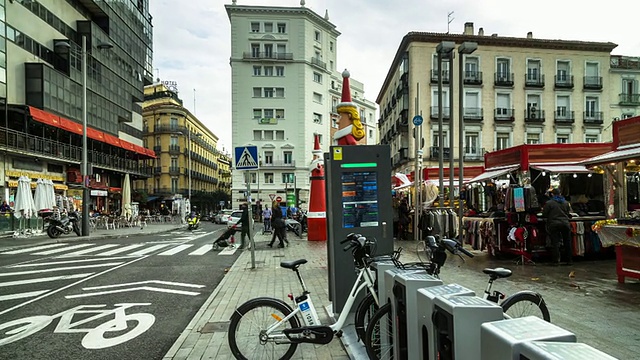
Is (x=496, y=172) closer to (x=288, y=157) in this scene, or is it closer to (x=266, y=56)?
(x=288, y=157)

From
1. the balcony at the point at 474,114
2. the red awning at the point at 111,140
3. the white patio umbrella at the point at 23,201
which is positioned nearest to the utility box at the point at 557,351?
the white patio umbrella at the point at 23,201

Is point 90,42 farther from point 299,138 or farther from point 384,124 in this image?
point 384,124

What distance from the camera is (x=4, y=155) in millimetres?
26547

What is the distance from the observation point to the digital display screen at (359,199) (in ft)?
18.5

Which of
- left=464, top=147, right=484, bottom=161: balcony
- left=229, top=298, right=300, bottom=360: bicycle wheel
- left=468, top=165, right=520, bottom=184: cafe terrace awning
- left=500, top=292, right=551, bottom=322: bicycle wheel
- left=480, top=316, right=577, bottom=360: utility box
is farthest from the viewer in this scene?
left=464, top=147, right=484, bottom=161: balcony

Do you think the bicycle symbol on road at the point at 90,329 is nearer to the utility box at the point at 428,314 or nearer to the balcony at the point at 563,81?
the utility box at the point at 428,314

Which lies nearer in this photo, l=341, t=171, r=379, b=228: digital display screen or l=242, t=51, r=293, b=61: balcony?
l=341, t=171, r=379, b=228: digital display screen

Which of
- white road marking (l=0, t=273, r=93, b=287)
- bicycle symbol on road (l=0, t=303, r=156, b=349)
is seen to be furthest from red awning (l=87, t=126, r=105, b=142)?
bicycle symbol on road (l=0, t=303, r=156, b=349)

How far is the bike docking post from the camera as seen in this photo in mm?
2840

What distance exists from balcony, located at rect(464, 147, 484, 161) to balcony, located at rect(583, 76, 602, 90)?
12120 millimetres

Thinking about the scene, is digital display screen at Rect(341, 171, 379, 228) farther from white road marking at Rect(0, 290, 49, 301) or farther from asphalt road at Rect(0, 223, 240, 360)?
white road marking at Rect(0, 290, 49, 301)

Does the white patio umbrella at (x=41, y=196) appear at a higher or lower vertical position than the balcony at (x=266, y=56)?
lower

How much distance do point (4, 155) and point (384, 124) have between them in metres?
40.4

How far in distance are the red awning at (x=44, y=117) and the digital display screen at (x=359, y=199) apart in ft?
92.7
